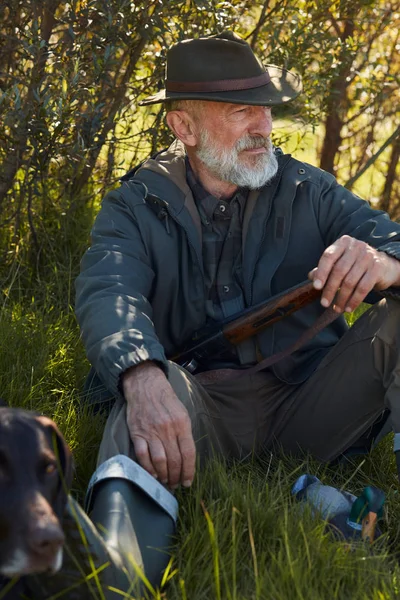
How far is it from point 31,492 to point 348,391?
168 cm

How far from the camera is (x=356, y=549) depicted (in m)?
2.84

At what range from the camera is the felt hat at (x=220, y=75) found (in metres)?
3.93

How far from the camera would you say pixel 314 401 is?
373cm

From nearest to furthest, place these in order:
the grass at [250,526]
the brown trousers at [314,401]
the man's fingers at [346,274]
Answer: the grass at [250,526], the man's fingers at [346,274], the brown trousers at [314,401]

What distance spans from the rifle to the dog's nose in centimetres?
156

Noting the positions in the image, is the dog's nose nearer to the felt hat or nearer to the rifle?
the rifle

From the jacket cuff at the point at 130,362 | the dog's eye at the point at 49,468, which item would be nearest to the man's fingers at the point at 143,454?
the jacket cuff at the point at 130,362

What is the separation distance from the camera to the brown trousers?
11.5ft

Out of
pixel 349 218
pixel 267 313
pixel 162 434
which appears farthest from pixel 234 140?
pixel 162 434

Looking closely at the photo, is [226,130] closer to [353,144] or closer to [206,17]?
[206,17]

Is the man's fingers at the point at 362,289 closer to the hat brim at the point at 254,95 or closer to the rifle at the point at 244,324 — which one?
the rifle at the point at 244,324

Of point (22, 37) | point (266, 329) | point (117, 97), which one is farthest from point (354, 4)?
point (266, 329)

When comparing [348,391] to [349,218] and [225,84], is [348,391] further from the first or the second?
[225,84]

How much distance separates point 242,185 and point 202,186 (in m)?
0.22
